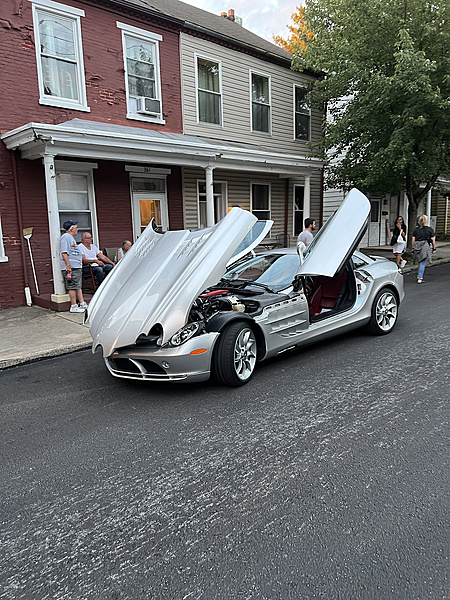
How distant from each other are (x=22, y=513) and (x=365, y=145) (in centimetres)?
1477

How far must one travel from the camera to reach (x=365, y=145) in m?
14.7

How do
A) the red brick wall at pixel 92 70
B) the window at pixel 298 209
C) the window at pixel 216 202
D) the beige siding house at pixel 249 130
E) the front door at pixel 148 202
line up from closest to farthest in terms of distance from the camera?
the red brick wall at pixel 92 70, the front door at pixel 148 202, the beige siding house at pixel 249 130, the window at pixel 216 202, the window at pixel 298 209

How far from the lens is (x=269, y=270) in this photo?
586 cm

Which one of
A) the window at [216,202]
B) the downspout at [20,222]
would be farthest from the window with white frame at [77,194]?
the window at [216,202]

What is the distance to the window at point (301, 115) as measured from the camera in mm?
15720

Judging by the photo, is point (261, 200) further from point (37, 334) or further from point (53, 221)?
point (37, 334)

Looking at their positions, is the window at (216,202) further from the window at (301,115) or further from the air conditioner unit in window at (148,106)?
the window at (301,115)

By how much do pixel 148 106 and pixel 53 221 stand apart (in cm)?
451

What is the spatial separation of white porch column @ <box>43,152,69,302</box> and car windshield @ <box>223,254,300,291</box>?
167 inches

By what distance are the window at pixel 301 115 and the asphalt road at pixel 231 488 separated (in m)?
12.9

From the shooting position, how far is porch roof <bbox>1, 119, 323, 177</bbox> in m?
8.43

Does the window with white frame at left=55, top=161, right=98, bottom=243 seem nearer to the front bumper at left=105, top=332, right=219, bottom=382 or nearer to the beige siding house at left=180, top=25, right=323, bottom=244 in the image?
the beige siding house at left=180, top=25, right=323, bottom=244

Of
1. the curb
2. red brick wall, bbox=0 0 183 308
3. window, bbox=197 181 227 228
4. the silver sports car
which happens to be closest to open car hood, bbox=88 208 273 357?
the silver sports car

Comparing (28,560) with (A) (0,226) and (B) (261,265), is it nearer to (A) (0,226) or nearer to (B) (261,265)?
(B) (261,265)
